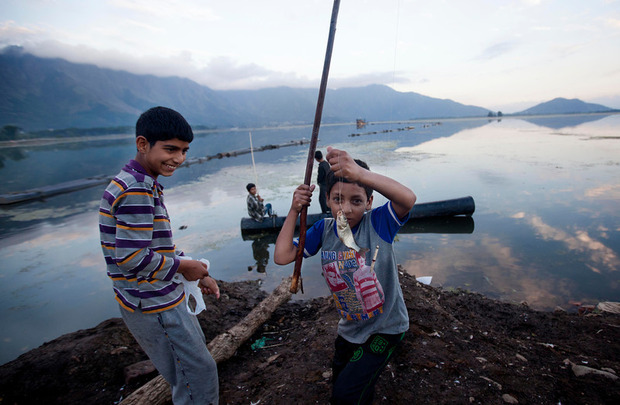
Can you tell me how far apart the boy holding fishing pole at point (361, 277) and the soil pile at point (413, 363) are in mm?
1047

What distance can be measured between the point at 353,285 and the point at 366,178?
0.77m

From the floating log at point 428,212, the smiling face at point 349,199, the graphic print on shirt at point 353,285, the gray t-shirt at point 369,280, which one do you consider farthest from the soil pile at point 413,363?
the floating log at point 428,212

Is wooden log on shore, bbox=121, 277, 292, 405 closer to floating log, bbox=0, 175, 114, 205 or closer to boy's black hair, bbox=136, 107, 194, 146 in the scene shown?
boy's black hair, bbox=136, 107, 194, 146

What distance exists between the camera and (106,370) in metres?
3.56

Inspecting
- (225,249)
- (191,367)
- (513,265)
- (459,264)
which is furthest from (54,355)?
(513,265)

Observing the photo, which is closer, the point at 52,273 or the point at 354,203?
the point at 354,203

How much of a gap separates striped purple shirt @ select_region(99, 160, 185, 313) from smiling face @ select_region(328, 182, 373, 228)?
115 cm

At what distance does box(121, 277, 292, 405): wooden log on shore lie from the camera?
9.72ft

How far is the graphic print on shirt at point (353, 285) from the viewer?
198cm

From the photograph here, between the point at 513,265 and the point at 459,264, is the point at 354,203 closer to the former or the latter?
the point at 459,264

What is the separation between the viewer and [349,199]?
2.00 metres

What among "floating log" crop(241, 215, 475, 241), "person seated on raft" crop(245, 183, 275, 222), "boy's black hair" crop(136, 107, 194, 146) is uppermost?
"boy's black hair" crop(136, 107, 194, 146)

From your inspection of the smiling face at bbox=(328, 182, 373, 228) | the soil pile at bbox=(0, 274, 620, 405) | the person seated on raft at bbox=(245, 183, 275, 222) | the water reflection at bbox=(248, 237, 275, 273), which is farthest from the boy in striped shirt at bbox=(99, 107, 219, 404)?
the person seated on raft at bbox=(245, 183, 275, 222)

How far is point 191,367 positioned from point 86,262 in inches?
322
